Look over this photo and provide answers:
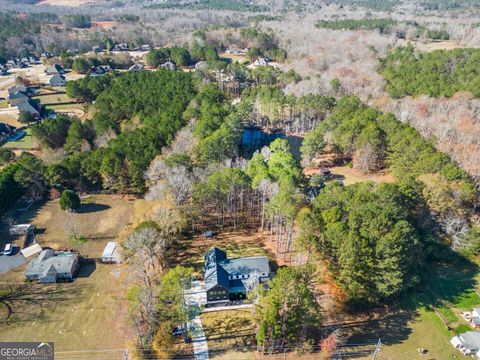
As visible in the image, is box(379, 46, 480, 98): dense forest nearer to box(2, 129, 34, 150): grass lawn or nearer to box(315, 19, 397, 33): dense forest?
box(315, 19, 397, 33): dense forest

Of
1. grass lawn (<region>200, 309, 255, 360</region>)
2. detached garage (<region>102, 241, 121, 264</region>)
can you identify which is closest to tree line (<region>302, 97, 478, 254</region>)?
grass lawn (<region>200, 309, 255, 360</region>)

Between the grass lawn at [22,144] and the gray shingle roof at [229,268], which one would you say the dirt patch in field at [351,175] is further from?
the grass lawn at [22,144]

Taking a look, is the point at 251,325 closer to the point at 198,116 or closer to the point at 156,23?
the point at 198,116

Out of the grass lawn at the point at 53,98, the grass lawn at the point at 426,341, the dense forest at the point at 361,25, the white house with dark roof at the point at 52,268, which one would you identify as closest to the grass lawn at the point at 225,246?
the white house with dark roof at the point at 52,268

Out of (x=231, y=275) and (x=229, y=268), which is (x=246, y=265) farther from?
(x=231, y=275)

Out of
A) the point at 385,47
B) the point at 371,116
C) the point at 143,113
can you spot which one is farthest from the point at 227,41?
the point at 371,116
